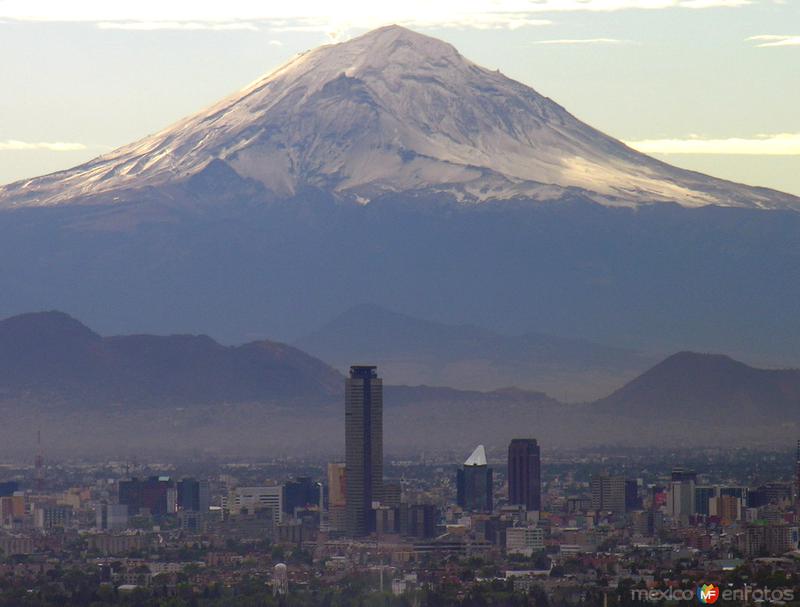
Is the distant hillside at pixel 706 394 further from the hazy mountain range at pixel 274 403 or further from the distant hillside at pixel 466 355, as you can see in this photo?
the distant hillside at pixel 466 355

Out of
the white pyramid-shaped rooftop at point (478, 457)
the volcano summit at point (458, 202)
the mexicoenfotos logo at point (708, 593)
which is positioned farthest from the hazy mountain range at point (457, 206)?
the mexicoenfotos logo at point (708, 593)

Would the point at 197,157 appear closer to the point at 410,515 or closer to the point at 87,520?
the point at 87,520

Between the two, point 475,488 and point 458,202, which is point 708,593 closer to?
point 475,488

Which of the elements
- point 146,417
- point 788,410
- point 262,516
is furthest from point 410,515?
point 146,417

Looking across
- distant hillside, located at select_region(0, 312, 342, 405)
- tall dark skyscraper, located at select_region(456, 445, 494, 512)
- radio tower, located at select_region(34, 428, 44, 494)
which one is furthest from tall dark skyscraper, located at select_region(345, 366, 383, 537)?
distant hillside, located at select_region(0, 312, 342, 405)

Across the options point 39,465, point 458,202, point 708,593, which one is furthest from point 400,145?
point 708,593
